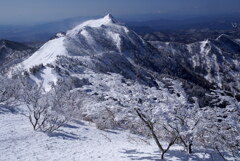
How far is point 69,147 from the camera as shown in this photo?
17.1 m

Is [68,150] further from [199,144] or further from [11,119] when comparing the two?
[11,119]

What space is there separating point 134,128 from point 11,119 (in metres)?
10.1

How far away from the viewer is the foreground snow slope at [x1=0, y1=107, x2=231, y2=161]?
48.7 ft

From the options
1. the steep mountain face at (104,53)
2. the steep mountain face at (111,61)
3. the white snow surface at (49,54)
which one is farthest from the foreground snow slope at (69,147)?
the white snow surface at (49,54)

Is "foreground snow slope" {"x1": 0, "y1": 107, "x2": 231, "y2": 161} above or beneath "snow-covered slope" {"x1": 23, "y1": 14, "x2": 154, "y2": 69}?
above

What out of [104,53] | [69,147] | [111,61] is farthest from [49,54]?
[69,147]

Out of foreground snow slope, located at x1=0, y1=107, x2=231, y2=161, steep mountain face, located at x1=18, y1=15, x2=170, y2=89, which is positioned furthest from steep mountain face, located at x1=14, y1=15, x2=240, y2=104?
foreground snow slope, located at x1=0, y1=107, x2=231, y2=161

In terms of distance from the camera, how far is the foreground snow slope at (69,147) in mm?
14844

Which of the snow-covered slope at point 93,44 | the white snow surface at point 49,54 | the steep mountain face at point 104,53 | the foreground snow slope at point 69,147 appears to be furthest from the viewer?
the snow-covered slope at point 93,44

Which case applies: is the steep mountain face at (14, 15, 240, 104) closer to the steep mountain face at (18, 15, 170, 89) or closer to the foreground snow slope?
the steep mountain face at (18, 15, 170, 89)

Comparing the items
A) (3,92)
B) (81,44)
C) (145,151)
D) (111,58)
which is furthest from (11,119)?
(81,44)

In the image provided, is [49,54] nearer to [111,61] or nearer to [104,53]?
[104,53]

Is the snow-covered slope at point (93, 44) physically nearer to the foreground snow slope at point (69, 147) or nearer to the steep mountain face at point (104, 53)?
the steep mountain face at point (104, 53)

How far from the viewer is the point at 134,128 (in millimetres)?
26000
